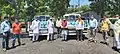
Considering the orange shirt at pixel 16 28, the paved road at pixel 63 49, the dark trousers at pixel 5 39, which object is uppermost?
the orange shirt at pixel 16 28

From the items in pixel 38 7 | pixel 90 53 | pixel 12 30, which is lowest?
pixel 90 53

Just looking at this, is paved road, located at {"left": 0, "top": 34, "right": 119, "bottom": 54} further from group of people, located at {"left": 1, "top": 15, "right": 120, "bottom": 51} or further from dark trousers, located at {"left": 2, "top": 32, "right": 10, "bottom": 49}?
group of people, located at {"left": 1, "top": 15, "right": 120, "bottom": 51}

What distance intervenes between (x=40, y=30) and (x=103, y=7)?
32039mm

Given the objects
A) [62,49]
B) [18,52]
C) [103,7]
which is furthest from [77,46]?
[103,7]

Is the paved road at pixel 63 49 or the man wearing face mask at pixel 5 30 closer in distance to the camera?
the paved road at pixel 63 49

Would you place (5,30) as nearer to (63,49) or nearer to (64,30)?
(63,49)

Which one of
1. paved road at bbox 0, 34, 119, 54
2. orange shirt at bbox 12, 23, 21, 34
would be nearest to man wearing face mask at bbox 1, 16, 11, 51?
paved road at bbox 0, 34, 119, 54

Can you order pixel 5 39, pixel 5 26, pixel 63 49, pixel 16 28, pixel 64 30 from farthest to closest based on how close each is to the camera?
pixel 64 30 < pixel 16 28 < pixel 5 39 < pixel 5 26 < pixel 63 49

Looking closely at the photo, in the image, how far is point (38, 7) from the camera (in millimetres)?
58469

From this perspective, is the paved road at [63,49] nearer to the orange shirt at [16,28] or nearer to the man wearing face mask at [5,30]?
the man wearing face mask at [5,30]

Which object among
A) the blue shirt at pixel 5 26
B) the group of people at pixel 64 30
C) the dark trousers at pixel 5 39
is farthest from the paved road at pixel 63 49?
the blue shirt at pixel 5 26

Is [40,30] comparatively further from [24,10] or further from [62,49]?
[24,10]

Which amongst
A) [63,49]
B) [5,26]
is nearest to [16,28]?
[5,26]

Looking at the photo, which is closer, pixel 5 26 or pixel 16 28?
pixel 5 26
